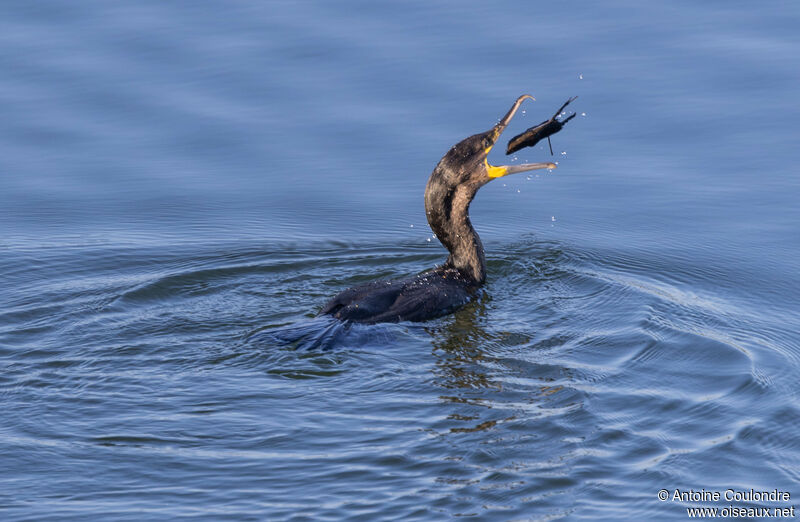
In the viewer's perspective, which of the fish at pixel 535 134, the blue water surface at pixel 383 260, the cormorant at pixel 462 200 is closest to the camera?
the blue water surface at pixel 383 260

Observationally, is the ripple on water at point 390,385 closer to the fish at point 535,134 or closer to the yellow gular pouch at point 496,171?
the yellow gular pouch at point 496,171

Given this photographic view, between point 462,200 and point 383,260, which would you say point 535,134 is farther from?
point 383,260

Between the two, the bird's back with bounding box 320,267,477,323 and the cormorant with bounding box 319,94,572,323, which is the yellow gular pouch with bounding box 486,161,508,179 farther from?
the bird's back with bounding box 320,267,477,323

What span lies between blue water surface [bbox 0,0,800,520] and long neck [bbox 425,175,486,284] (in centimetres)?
26

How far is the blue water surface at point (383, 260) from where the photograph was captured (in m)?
6.64

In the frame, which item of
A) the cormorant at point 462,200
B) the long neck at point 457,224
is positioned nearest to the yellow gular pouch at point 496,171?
the cormorant at point 462,200

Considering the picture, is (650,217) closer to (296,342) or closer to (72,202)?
(296,342)

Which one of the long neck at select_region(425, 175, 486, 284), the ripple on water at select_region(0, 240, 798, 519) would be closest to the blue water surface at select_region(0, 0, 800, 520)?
the ripple on water at select_region(0, 240, 798, 519)

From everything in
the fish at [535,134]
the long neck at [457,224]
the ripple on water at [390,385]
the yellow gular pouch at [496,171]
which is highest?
the fish at [535,134]

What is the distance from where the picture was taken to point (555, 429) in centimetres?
710

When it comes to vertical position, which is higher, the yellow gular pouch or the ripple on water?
the yellow gular pouch

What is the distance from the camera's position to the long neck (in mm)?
10078

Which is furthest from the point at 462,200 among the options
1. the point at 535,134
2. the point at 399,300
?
the point at 399,300

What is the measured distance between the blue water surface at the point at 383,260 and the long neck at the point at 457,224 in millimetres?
256
